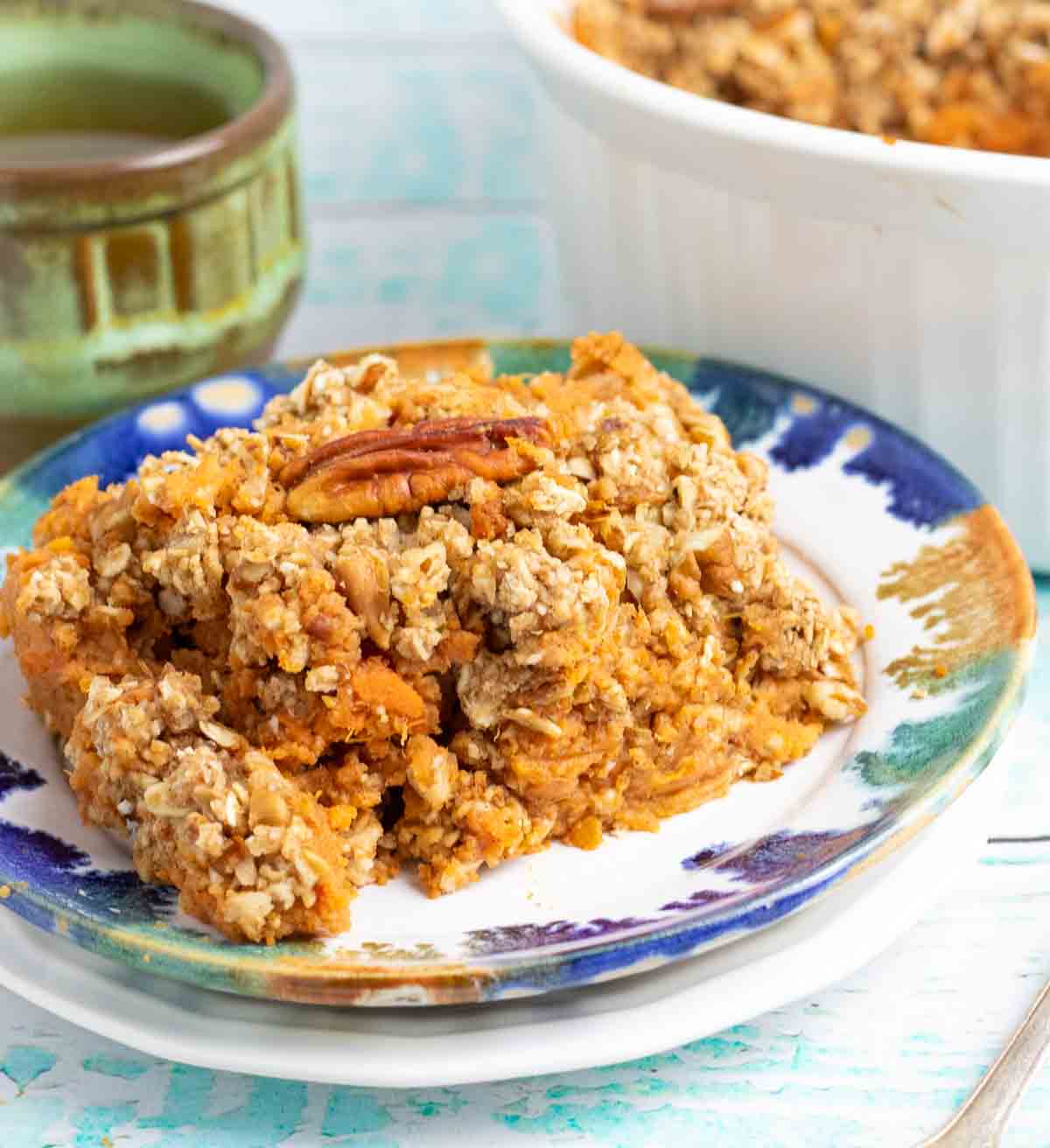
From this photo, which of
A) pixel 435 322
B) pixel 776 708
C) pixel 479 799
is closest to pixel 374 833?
pixel 479 799

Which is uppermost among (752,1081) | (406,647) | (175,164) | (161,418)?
(175,164)

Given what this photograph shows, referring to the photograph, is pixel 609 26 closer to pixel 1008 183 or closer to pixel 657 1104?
pixel 1008 183

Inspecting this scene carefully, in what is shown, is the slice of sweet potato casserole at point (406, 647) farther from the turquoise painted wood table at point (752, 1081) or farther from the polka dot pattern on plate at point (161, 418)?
the polka dot pattern on plate at point (161, 418)

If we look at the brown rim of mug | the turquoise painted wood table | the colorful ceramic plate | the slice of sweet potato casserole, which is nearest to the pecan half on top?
the slice of sweet potato casserole

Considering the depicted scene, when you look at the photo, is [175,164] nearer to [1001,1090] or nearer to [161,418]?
[161,418]

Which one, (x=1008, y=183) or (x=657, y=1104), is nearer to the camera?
(x=657, y=1104)

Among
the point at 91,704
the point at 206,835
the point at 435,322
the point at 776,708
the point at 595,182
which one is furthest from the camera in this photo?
the point at 435,322

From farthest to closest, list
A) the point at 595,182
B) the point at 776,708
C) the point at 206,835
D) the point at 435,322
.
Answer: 1. the point at 435,322
2. the point at 595,182
3. the point at 776,708
4. the point at 206,835

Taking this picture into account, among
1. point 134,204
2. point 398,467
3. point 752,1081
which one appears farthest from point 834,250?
point 752,1081
